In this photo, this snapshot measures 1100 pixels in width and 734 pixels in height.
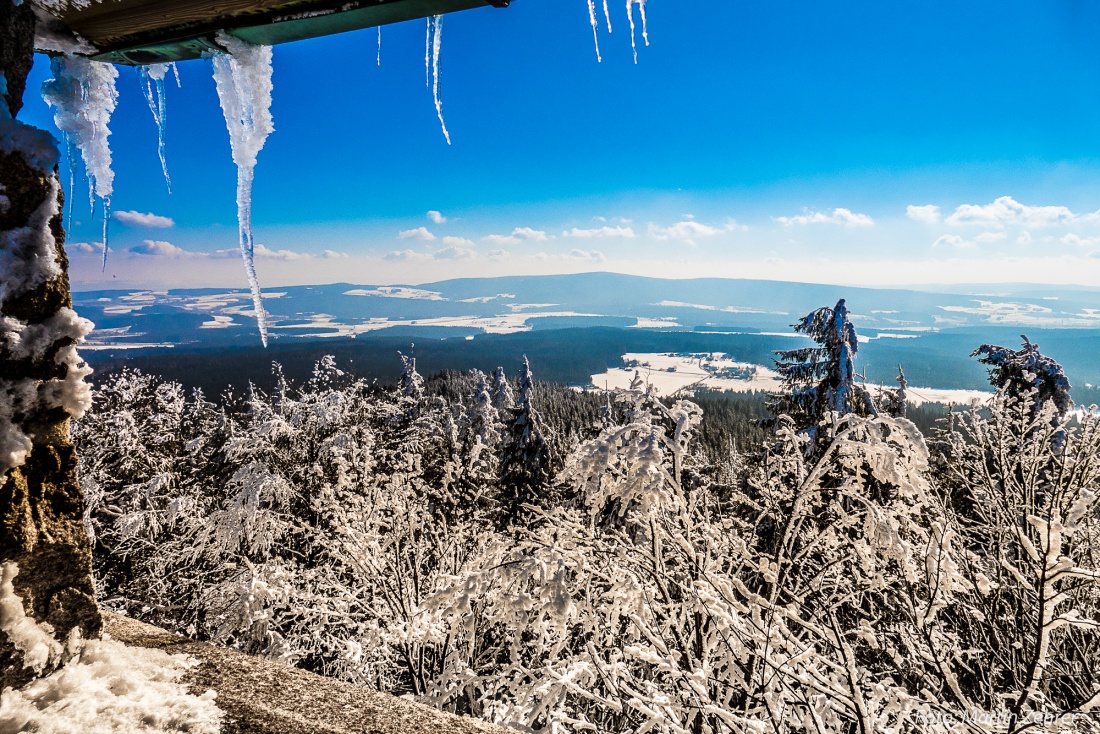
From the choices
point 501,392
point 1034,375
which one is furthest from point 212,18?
point 501,392

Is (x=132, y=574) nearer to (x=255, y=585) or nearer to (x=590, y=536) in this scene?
(x=255, y=585)

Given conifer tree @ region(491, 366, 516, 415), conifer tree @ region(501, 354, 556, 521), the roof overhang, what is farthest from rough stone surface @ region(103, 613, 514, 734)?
conifer tree @ region(491, 366, 516, 415)

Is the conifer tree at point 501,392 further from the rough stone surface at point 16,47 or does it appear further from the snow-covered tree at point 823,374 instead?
the rough stone surface at point 16,47

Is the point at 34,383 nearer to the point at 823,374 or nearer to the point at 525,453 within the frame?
the point at 823,374

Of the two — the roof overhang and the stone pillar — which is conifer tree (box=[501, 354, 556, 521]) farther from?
the stone pillar

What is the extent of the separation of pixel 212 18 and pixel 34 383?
1107mm

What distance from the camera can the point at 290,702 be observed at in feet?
3.95

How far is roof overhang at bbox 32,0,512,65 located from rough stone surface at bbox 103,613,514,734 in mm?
1764

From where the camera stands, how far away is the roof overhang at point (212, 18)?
52.6 inches

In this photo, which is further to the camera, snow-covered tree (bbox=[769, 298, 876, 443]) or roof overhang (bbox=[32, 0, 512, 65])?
snow-covered tree (bbox=[769, 298, 876, 443])

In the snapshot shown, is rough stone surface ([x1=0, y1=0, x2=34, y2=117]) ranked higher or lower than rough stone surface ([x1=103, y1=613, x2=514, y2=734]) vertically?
higher

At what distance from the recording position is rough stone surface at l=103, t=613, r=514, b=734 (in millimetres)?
1132

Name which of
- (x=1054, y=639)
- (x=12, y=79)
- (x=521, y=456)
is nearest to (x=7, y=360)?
(x=12, y=79)

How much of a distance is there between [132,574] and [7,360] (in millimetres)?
14560
